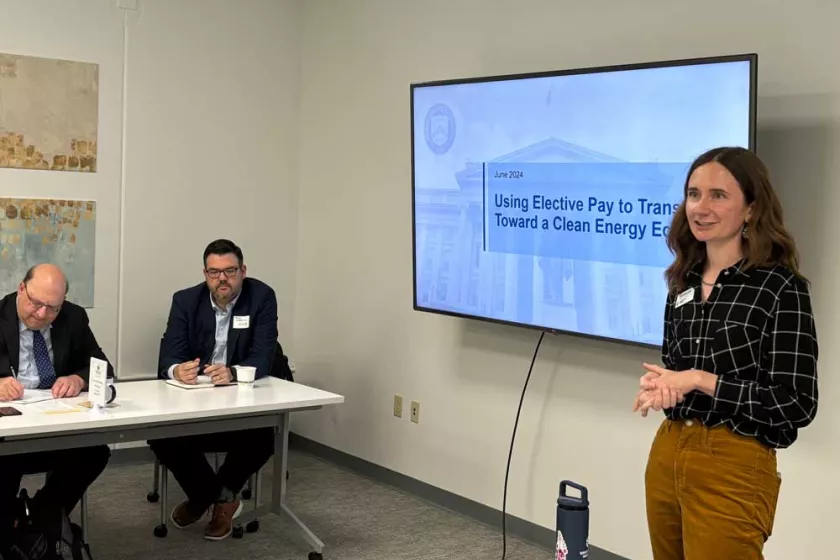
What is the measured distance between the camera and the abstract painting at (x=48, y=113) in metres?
4.70

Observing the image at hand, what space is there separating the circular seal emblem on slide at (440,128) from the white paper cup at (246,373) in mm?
1261

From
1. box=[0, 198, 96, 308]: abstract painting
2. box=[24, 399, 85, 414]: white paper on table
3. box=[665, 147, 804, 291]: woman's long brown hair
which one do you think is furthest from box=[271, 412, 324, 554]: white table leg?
box=[665, 147, 804, 291]: woman's long brown hair

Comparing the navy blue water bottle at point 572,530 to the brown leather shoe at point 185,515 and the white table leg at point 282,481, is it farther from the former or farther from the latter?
the brown leather shoe at point 185,515

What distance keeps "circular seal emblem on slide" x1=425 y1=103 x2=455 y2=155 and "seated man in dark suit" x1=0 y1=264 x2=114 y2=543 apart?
166cm

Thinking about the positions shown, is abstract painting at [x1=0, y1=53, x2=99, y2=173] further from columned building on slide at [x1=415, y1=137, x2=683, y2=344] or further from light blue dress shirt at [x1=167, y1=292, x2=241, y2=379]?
columned building on slide at [x1=415, y1=137, x2=683, y2=344]

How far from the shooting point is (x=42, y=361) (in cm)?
363

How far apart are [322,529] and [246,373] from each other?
0.86 metres

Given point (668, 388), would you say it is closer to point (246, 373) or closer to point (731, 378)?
point (731, 378)

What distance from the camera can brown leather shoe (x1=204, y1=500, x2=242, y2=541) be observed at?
4109 millimetres

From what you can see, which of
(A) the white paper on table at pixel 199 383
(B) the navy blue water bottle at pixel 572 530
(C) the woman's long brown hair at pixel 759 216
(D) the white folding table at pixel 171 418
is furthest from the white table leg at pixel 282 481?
(C) the woman's long brown hair at pixel 759 216

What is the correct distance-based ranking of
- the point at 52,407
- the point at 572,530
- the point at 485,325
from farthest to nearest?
the point at 485,325
the point at 52,407
the point at 572,530

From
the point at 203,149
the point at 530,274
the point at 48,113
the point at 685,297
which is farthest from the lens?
the point at 203,149

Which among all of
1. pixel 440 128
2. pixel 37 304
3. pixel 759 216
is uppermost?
pixel 440 128

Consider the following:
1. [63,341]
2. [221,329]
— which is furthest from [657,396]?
[221,329]
